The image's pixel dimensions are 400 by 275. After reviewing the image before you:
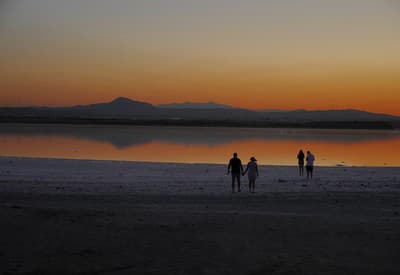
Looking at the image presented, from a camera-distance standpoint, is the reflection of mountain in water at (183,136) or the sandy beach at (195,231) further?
the reflection of mountain in water at (183,136)

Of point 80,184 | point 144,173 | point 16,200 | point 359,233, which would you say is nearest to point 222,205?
point 359,233

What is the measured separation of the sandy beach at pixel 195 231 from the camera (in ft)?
26.8

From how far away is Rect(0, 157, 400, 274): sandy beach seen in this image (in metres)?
8.16

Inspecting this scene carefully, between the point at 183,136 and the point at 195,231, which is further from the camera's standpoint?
the point at 183,136

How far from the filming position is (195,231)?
1036cm

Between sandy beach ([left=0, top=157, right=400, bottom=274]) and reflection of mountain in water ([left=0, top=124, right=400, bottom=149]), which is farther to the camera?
reflection of mountain in water ([left=0, top=124, right=400, bottom=149])

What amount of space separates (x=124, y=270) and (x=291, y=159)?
33.7m

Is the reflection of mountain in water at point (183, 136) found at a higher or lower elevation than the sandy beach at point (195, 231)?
higher

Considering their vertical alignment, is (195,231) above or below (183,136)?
below

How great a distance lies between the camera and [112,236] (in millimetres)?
9812

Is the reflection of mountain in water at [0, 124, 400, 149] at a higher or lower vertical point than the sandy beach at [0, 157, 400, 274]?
higher

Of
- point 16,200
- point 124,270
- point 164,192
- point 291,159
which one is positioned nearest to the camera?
point 124,270

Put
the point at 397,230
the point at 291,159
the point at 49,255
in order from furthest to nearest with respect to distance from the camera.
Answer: the point at 291,159, the point at 397,230, the point at 49,255

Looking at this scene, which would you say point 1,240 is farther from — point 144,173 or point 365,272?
point 144,173
